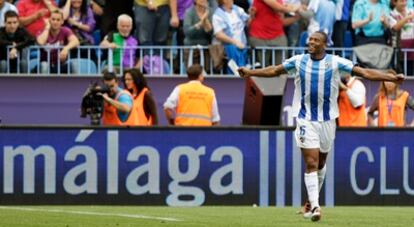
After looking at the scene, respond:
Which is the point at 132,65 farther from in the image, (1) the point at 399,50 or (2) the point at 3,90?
(1) the point at 399,50

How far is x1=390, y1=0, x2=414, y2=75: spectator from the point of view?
2327cm

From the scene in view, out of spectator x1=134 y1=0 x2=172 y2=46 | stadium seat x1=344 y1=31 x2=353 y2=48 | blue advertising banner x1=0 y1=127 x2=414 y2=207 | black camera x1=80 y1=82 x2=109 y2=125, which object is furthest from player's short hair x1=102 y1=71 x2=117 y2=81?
stadium seat x1=344 y1=31 x2=353 y2=48

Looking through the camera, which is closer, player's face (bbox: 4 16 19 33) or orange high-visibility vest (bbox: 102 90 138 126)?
orange high-visibility vest (bbox: 102 90 138 126)

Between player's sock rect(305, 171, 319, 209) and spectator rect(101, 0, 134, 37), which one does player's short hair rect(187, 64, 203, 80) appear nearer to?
spectator rect(101, 0, 134, 37)

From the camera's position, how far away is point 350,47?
23.7 m

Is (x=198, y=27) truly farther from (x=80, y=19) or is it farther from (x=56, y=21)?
(x=56, y=21)

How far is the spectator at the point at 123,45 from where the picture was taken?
22.5m

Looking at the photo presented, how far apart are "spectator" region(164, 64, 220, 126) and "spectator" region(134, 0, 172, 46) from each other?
2232mm

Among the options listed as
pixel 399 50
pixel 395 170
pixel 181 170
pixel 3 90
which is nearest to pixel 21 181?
pixel 181 170

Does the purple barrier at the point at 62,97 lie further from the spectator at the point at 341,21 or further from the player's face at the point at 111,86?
the player's face at the point at 111,86

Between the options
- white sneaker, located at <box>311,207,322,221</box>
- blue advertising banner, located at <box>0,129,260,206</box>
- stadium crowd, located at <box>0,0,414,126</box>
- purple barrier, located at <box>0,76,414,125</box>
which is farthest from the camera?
purple barrier, located at <box>0,76,414,125</box>

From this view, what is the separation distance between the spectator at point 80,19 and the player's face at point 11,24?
0.93m

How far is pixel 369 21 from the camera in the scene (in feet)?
75.7

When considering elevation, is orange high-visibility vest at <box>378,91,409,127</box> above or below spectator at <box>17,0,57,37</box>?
below
